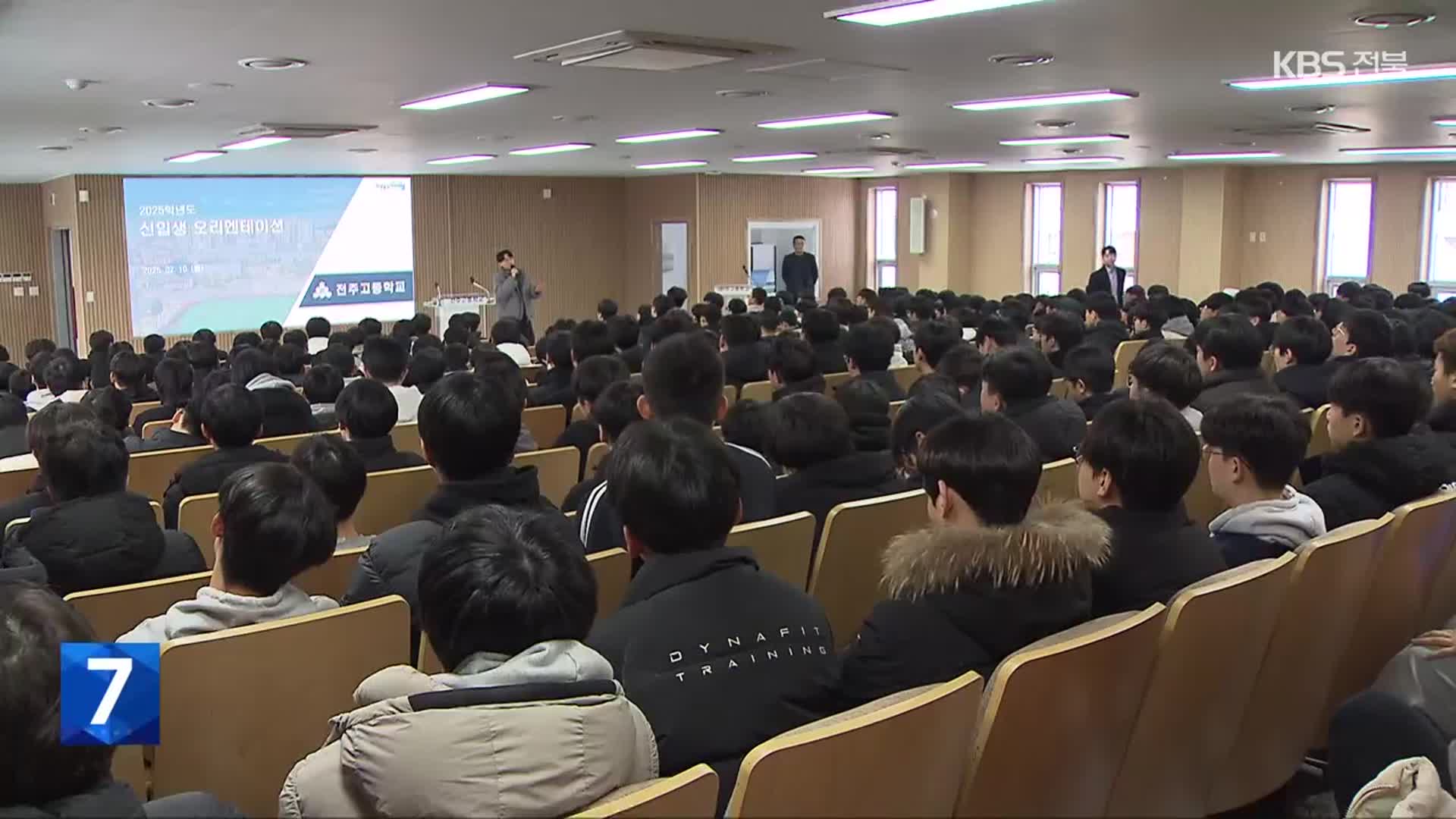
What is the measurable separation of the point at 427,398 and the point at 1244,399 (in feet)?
7.29

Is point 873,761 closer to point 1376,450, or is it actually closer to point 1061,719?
point 1061,719

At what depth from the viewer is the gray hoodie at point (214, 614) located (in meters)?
2.47

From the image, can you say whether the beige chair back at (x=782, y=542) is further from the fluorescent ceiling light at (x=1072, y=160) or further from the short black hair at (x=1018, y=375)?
the fluorescent ceiling light at (x=1072, y=160)

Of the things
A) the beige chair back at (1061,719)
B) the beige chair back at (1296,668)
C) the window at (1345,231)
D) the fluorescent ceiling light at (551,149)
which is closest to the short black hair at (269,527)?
the beige chair back at (1061,719)

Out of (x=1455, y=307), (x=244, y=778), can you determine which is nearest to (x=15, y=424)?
(x=244, y=778)

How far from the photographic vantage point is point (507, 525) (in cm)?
195

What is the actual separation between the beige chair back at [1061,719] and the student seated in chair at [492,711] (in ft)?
2.11

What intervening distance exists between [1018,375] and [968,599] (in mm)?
2747

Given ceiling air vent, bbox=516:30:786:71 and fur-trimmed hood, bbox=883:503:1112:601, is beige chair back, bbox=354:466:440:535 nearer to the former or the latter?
ceiling air vent, bbox=516:30:786:71

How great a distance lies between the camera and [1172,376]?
16.1 feet

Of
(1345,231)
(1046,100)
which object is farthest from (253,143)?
(1345,231)

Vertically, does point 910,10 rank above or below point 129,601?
above

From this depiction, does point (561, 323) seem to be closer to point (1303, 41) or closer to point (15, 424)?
point (15, 424)

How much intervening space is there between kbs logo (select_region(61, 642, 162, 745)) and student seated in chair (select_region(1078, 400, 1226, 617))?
2.09 m
